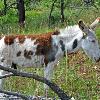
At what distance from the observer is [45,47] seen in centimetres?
983

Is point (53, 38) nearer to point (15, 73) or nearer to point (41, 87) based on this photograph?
point (41, 87)

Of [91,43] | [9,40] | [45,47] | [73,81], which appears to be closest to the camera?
[9,40]

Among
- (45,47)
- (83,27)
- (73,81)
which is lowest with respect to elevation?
(73,81)

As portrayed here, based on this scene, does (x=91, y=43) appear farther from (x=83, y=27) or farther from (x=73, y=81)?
(x=73, y=81)

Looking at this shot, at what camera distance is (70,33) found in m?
10.0

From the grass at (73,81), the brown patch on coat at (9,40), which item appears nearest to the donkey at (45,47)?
the brown patch on coat at (9,40)

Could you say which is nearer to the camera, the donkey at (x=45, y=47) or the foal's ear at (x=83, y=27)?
the donkey at (x=45, y=47)

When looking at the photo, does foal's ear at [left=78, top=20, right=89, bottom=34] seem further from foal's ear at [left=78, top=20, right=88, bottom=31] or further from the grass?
the grass

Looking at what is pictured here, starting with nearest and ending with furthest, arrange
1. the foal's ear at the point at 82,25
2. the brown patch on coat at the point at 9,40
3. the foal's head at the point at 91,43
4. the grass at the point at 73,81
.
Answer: the grass at the point at 73,81
the brown patch on coat at the point at 9,40
the foal's ear at the point at 82,25
the foal's head at the point at 91,43

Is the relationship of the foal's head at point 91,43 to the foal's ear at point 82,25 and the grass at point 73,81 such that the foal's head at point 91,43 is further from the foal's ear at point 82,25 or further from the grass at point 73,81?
the grass at point 73,81

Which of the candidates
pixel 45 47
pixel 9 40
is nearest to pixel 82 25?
pixel 45 47

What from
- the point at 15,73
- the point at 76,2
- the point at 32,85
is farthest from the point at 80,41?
the point at 76,2

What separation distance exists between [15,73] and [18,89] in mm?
5080

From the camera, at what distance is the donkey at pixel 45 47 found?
965 cm
